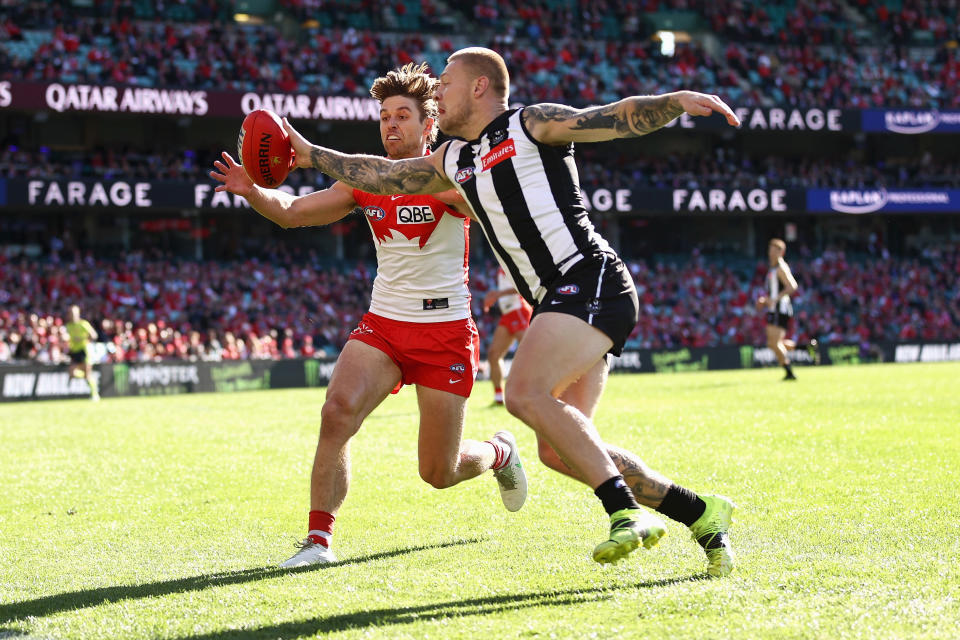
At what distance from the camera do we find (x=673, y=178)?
41094mm

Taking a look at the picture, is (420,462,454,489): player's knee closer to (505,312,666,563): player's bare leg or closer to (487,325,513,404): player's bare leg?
(505,312,666,563): player's bare leg

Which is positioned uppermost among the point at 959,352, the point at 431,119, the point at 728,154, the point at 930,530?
the point at 728,154

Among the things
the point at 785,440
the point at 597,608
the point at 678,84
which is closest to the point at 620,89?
the point at 678,84

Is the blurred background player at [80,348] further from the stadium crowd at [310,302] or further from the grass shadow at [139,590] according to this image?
the grass shadow at [139,590]

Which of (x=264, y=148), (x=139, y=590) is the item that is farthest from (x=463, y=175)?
(x=139, y=590)

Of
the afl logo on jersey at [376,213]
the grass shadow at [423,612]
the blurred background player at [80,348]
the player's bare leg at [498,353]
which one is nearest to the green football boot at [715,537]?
the grass shadow at [423,612]

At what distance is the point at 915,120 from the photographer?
4191 cm

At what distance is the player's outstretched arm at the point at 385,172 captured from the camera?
203 inches

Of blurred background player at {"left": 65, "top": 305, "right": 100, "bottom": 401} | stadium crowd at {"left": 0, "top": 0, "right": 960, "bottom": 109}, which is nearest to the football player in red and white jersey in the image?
blurred background player at {"left": 65, "top": 305, "right": 100, "bottom": 401}

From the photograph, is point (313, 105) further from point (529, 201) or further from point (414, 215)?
point (529, 201)

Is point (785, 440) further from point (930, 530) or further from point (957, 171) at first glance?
point (957, 171)

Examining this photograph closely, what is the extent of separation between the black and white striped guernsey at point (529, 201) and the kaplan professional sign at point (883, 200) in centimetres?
3835

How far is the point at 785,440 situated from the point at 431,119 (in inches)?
211

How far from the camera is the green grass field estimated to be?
4027 mm
